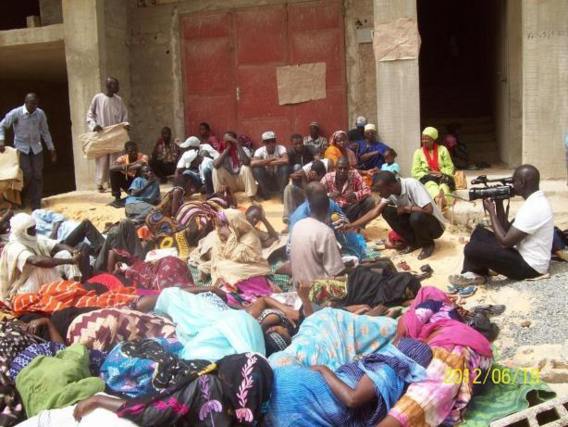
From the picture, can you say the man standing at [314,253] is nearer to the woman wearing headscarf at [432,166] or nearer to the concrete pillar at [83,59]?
the woman wearing headscarf at [432,166]

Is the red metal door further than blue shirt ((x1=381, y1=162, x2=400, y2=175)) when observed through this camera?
Yes

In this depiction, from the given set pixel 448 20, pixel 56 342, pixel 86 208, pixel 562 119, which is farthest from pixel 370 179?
pixel 448 20

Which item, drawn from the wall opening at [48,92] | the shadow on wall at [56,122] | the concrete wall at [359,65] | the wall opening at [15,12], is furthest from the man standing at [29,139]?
the wall opening at [15,12]

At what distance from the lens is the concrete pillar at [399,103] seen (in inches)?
364

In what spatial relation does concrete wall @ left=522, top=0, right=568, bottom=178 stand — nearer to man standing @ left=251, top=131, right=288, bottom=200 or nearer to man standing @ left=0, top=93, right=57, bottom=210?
man standing @ left=251, top=131, right=288, bottom=200

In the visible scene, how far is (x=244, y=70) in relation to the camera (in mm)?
11125

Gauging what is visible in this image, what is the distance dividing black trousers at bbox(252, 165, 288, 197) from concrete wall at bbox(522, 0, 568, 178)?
10.2ft

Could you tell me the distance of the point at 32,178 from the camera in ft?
32.9

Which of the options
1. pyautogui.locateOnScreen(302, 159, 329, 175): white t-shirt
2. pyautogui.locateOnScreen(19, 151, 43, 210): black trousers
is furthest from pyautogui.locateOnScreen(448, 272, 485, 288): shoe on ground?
pyautogui.locateOnScreen(19, 151, 43, 210): black trousers

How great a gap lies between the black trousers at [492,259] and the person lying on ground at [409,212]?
943 mm

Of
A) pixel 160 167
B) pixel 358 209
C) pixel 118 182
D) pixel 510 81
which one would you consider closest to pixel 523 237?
pixel 358 209

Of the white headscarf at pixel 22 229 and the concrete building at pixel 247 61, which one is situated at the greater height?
the concrete building at pixel 247 61

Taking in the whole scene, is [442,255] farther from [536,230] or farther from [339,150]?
[339,150]

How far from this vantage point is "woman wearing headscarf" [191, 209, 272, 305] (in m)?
6.58
